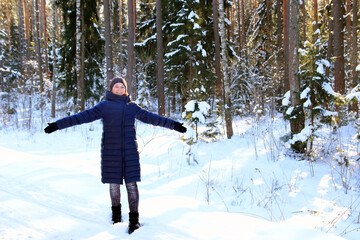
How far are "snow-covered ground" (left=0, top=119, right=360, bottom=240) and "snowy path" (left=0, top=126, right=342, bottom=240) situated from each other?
1 cm

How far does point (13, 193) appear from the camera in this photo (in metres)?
3.50

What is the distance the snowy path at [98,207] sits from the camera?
2676 mm

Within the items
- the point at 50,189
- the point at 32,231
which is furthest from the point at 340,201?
the point at 50,189

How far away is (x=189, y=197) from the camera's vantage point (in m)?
4.29

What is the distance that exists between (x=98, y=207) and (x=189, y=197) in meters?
1.57

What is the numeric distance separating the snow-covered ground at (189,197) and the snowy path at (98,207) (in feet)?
0.04

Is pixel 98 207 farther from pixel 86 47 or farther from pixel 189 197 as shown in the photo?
pixel 86 47

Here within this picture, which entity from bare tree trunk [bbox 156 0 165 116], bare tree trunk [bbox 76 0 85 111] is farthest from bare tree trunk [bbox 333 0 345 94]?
bare tree trunk [bbox 76 0 85 111]

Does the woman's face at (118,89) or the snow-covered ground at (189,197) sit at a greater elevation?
the woman's face at (118,89)

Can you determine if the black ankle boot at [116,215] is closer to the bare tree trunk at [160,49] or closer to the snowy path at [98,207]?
the snowy path at [98,207]

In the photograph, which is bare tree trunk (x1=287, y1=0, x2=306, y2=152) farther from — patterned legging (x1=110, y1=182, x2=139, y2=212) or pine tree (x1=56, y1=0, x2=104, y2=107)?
pine tree (x1=56, y1=0, x2=104, y2=107)

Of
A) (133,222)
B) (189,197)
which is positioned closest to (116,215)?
(133,222)

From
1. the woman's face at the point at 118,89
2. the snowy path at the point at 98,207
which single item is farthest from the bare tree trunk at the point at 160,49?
the woman's face at the point at 118,89

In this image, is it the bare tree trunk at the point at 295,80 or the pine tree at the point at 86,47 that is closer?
the bare tree trunk at the point at 295,80
